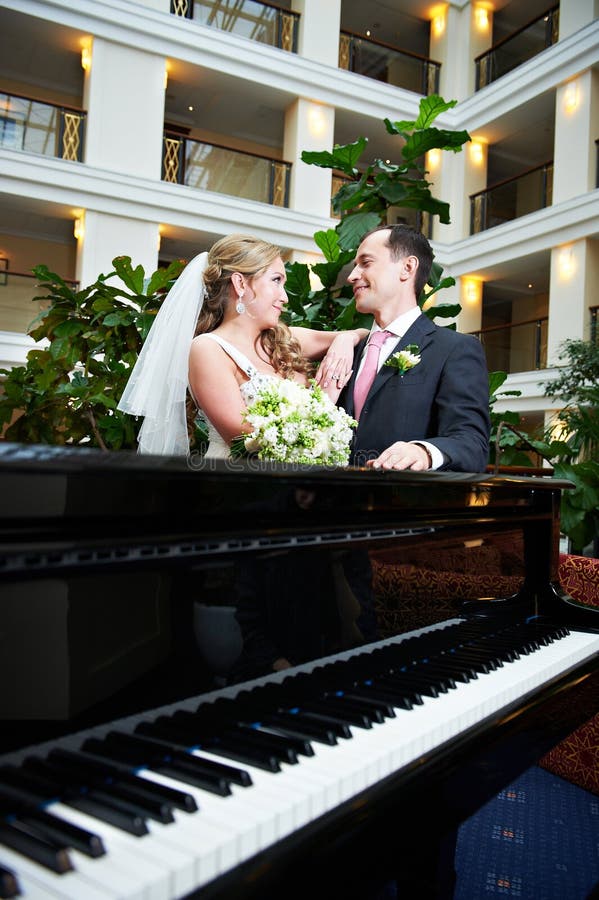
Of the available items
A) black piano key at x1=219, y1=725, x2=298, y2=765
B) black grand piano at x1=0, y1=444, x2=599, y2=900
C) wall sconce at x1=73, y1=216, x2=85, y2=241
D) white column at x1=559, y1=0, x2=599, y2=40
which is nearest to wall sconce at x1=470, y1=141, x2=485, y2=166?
white column at x1=559, y1=0, x2=599, y2=40

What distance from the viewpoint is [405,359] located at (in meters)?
2.08

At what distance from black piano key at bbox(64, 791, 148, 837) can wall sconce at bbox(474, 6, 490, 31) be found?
1862 centimetres

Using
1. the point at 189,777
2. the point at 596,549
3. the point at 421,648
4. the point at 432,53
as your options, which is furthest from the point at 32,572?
the point at 432,53

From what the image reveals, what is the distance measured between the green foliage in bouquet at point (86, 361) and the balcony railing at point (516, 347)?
420 inches

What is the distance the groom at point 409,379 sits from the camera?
2.01 m

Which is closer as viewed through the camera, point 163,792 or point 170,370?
point 163,792

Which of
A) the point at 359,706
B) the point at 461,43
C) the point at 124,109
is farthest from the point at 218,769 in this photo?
the point at 461,43

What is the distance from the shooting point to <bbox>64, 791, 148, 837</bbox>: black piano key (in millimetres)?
685

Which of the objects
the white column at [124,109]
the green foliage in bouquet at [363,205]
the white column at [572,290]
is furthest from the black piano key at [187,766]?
the white column at [572,290]

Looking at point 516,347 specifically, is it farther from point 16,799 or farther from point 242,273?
point 16,799

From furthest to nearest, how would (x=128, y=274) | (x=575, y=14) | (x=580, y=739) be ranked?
(x=575, y=14) → (x=128, y=274) → (x=580, y=739)

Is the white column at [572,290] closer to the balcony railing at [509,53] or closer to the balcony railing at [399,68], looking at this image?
the balcony railing at [509,53]

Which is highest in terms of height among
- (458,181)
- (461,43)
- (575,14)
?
(461,43)

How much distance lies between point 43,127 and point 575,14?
10.1 m
